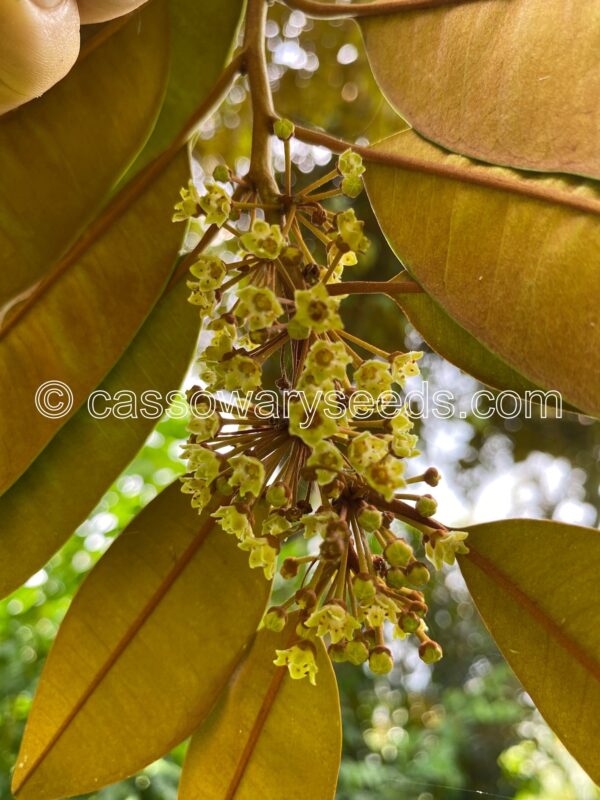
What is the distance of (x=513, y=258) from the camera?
747mm

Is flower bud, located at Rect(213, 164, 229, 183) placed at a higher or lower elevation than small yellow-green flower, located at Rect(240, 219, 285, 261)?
higher

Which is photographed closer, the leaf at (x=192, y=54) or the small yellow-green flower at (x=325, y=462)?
the small yellow-green flower at (x=325, y=462)

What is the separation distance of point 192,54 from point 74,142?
0.28m

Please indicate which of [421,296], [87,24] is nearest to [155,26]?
[87,24]

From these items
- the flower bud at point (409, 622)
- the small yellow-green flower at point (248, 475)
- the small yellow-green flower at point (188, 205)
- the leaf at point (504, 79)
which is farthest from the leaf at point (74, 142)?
the flower bud at point (409, 622)

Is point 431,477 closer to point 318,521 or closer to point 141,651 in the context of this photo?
point 318,521

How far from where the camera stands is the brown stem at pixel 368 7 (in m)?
0.94

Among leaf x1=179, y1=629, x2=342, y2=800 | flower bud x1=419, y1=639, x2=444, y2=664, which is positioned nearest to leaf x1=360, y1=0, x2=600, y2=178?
flower bud x1=419, y1=639, x2=444, y2=664

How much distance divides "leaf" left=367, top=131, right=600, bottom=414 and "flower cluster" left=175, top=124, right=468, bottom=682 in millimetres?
75

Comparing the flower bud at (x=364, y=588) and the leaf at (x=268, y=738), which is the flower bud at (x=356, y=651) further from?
the leaf at (x=268, y=738)

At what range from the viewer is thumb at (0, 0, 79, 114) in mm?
831

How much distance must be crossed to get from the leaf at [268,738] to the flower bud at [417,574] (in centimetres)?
23

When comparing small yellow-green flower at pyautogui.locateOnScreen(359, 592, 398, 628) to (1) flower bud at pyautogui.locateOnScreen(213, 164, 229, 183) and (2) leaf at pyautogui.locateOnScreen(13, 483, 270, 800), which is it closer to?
(2) leaf at pyautogui.locateOnScreen(13, 483, 270, 800)

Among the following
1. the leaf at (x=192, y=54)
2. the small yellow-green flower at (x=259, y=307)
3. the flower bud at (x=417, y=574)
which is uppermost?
the leaf at (x=192, y=54)
